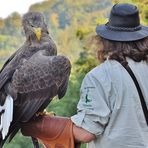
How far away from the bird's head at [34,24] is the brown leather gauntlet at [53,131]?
4.46ft

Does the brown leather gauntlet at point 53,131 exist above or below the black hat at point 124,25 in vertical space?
below

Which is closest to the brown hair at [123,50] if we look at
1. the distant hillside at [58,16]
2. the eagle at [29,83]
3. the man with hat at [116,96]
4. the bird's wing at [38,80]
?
the man with hat at [116,96]

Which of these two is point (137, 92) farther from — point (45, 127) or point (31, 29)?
point (31, 29)

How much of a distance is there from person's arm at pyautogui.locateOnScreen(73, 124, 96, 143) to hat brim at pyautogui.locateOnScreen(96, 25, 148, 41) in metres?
0.42

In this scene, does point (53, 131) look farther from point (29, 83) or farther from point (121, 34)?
point (29, 83)

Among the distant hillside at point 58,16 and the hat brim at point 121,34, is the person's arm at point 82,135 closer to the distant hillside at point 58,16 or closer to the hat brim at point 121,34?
the hat brim at point 121,34

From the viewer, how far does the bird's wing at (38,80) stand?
11.9ft

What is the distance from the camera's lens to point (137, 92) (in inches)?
102

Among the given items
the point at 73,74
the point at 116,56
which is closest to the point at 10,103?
the point at 116,56

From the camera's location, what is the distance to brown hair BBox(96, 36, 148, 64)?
2.63 metres

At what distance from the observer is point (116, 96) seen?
2570 mm

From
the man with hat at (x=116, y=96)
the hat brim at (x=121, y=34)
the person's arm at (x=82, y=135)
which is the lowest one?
the person's arm at (x=82, y=135)

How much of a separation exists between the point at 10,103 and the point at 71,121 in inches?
35.7

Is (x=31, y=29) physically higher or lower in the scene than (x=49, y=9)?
higher
